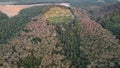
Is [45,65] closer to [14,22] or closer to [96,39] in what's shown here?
[96,39]

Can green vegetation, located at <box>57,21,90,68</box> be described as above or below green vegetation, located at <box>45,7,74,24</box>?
below

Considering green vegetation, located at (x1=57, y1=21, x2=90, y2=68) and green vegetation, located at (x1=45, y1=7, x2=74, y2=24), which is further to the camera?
green vegetation, located at (x1=45, y1=7, x2=74, y2=24)

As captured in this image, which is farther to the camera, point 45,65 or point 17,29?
point 17,29

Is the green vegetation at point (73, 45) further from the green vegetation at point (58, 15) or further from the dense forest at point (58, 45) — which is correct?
the green vegetation at point (58, 15)

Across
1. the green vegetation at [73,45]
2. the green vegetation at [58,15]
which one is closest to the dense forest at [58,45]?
the green vegetation at [73,45]

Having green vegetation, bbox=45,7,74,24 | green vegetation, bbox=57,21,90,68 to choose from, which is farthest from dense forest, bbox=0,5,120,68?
green vegetation, bbox=45,7,74,24

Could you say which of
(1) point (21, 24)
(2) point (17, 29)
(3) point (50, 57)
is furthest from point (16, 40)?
(1) point (21, 24)

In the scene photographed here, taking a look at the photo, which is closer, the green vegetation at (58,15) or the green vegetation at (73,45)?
the green vegetation at (73,45)

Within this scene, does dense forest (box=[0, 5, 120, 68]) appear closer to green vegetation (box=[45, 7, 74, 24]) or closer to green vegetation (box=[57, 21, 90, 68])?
green vegetation (box=[57, 21, 90, 68])

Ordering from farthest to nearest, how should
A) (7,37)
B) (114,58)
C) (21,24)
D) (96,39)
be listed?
(21,24) < (7,37) < (96,39) < (114,58)
